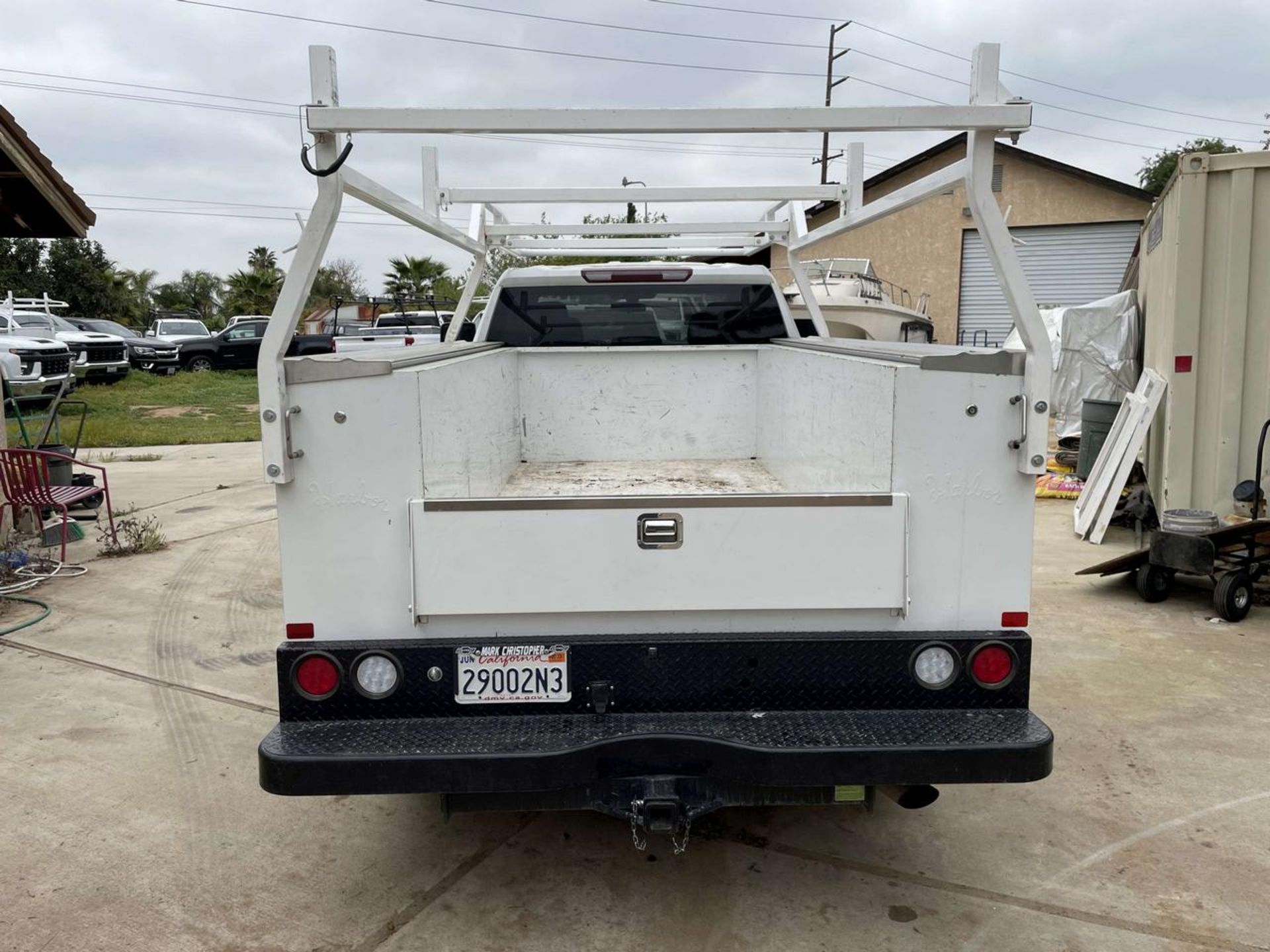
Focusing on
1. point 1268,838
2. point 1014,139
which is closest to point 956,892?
point 1268,838

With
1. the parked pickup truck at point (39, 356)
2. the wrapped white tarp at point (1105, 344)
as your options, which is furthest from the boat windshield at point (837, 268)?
the parked pickup truck at point (39, 356)

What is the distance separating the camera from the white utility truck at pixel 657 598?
2.68 m

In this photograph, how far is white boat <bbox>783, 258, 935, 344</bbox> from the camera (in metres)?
15.0

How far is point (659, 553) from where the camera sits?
9.25 ft

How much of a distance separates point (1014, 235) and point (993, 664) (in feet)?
72.5

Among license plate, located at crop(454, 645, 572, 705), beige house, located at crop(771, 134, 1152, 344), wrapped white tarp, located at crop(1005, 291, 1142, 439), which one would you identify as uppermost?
beige house, located at crop(771, 134, 1152, 344)

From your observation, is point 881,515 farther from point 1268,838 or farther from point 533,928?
point 1268,838

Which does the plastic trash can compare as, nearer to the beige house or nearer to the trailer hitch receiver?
the trailer hitch receiver

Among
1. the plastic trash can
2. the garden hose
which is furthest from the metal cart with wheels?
the garden hose

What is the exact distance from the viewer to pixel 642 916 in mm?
3023

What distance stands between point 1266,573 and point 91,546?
8.80 m

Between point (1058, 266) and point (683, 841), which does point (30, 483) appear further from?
point (1058, 266)

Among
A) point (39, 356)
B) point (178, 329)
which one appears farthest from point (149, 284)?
point (39, 356)

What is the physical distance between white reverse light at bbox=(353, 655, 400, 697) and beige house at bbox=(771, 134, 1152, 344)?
61.9 ft
